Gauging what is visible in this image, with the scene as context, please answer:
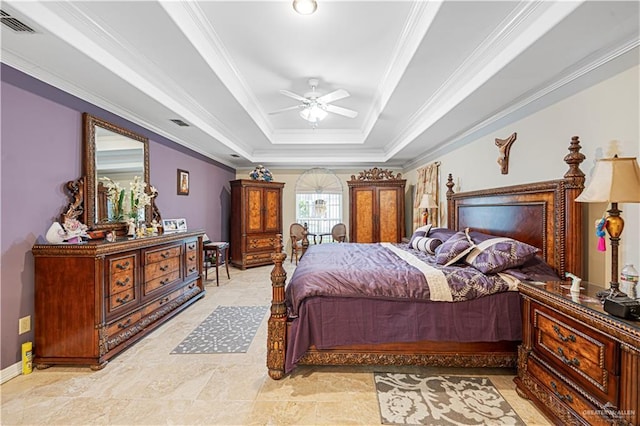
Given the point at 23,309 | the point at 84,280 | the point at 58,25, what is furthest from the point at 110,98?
the point at 23,309

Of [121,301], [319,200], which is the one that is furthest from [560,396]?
[319,200]

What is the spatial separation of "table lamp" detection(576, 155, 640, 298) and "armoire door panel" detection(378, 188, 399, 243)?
14.4ft

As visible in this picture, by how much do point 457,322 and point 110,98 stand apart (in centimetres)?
374

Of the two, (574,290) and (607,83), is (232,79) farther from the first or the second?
(574,290)

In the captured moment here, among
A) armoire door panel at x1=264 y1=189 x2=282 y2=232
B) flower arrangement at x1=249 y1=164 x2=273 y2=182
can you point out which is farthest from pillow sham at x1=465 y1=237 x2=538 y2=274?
flower arrangement at x1=249 y1=164 x2=273 y2=182

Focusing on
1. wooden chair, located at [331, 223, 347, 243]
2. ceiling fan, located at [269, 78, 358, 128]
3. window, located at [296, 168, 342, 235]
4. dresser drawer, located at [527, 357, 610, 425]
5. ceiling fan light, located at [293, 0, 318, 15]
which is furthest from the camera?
window, located at [296, 168, 342, 235]

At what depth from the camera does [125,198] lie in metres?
3.20

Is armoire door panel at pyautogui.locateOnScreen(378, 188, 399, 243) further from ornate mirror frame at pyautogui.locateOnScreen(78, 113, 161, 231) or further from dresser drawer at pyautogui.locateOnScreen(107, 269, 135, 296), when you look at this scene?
ornate mirror frame at pyautogui.locateOnScreen(78, 113, 161, 231)

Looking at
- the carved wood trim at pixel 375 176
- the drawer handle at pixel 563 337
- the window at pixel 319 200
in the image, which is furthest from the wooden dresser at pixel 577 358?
the window at pixel 319 200

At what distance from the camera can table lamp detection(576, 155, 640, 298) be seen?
1.49 metres

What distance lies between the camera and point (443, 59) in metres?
2.46

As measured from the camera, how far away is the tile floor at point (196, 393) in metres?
1.74

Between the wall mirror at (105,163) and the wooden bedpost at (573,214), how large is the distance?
412 centimetres

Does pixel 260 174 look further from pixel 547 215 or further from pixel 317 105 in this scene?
pixel 547 215
